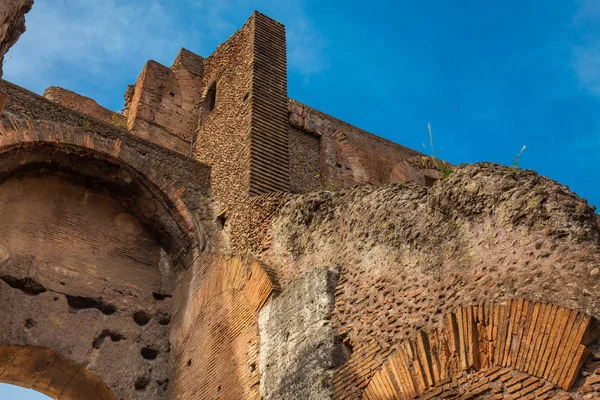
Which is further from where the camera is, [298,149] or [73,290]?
[298,149]

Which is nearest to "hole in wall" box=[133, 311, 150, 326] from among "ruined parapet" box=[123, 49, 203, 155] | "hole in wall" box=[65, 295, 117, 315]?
"hole in wall" box=[65, 295, 117, 315]

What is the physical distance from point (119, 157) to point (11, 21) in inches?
163

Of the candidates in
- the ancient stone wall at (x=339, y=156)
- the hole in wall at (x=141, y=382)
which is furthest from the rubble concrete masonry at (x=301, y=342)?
the ancient stone wall at (x=339, y=156)

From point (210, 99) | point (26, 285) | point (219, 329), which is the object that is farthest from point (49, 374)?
point (210, 99)

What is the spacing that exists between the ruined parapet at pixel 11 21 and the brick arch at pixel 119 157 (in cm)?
355

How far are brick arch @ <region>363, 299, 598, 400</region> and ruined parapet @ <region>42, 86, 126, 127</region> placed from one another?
28.5 feet

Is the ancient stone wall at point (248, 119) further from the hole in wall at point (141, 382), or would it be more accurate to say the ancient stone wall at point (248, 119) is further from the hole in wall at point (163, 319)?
the hole in wall at point (141, 382)

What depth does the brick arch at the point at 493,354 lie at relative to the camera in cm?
303

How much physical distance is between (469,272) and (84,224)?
490cm

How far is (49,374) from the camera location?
6.43 metres

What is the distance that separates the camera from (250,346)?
17.8 feet

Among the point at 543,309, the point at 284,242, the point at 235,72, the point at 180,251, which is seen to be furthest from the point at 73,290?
the point at 543,309

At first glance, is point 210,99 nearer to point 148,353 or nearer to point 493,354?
point 148,353

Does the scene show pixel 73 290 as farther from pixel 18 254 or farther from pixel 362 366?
pixel 362 366
